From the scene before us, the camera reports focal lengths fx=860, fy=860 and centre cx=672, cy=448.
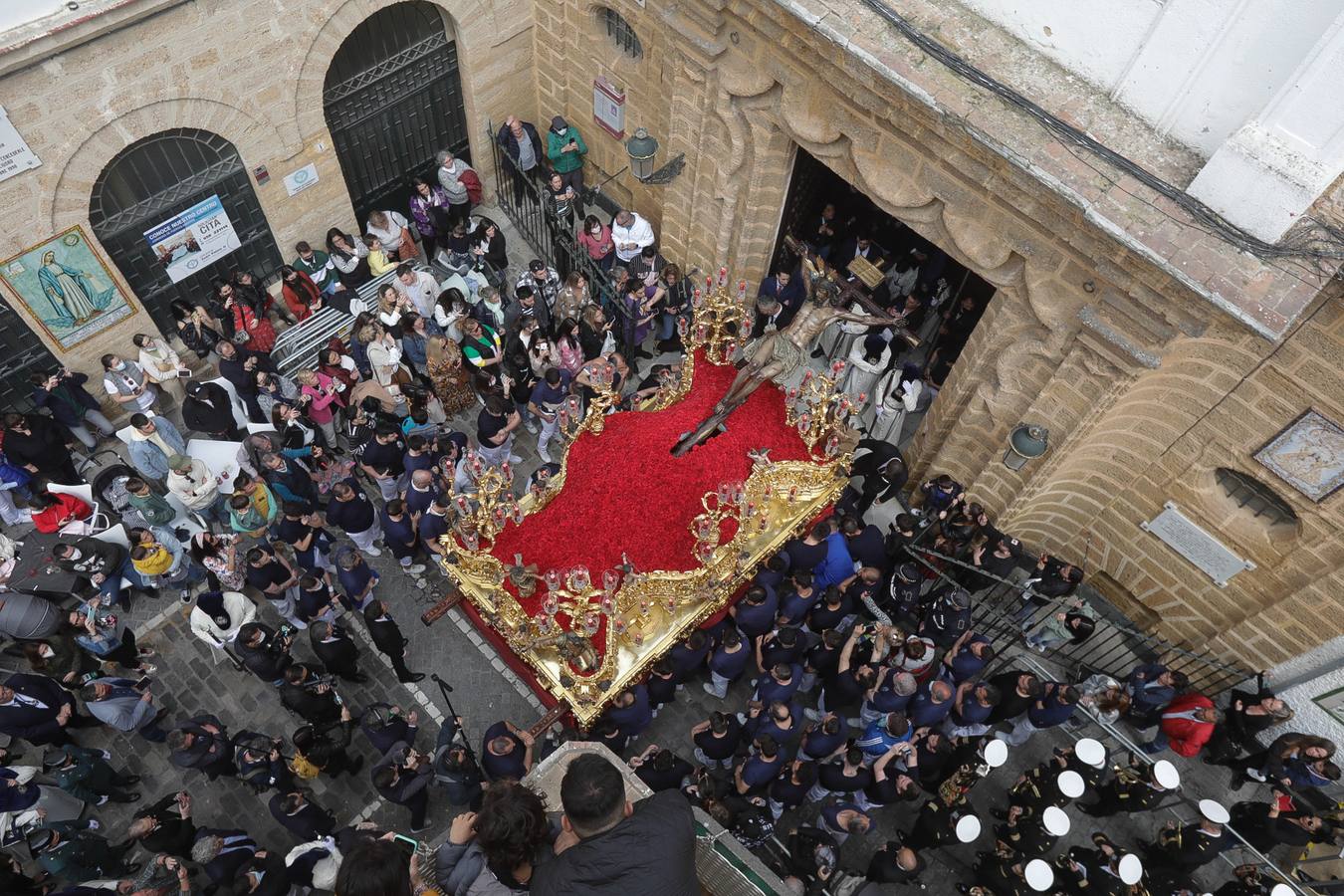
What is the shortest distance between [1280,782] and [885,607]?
4.00 metres

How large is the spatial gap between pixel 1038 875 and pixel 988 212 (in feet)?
19.5

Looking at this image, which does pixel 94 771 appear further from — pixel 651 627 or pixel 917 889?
pixel 917 889

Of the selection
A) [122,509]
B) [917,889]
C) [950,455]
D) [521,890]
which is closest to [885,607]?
[950,455]

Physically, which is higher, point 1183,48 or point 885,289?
point 1183,48

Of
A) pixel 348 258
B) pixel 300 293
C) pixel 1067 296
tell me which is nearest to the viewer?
pixel 1067 296

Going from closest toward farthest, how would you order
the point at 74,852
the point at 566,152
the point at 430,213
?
the point at 74,852 < the point at 430,213 < the point at 566,152

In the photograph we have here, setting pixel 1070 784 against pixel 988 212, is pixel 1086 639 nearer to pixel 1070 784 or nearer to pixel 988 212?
pixel 1070 784

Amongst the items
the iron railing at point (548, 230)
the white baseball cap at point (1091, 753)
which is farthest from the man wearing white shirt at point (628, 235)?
the white baseball cap at point (1091, 753)

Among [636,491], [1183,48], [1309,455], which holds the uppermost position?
[1183,48]

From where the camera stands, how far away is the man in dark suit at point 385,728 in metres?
7.79

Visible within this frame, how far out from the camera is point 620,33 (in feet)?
37.2

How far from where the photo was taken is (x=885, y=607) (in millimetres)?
9539

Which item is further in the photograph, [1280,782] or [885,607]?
[885,607]

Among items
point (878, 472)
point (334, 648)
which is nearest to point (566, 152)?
point (878, 472)
